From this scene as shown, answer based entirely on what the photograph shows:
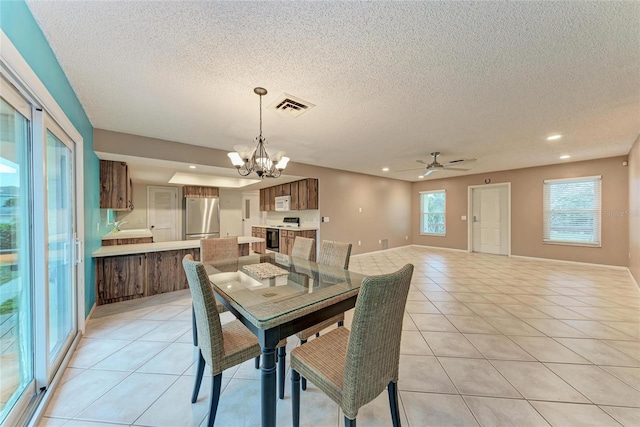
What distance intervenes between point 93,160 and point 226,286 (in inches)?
115

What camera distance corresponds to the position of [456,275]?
4480 millimetres

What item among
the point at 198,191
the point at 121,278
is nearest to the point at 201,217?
the point at 198,191

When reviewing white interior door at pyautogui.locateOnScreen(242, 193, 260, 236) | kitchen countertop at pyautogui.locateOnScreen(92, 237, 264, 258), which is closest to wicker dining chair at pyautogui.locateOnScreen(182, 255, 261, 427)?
kitchen countertop at pyautogui.locateOnScreen(92, 237, 264, 258)

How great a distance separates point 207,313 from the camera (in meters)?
1.26

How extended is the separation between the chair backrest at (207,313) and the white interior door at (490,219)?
24.0ft

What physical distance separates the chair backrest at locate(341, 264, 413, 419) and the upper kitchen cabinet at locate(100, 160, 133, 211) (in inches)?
155

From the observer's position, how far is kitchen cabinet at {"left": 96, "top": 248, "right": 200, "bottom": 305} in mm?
3086

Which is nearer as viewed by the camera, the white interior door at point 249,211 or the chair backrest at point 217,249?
the chair backrest at point 217,249

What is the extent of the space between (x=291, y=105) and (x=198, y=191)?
197 inches

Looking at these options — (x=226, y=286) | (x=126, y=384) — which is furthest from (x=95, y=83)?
(x=126, y=384)

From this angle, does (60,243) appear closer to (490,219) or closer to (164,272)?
(164,272)

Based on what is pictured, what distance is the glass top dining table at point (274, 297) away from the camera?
1.17 meters

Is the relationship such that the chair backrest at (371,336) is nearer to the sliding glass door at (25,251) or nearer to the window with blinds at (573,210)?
the sliding glass door at (25,251)

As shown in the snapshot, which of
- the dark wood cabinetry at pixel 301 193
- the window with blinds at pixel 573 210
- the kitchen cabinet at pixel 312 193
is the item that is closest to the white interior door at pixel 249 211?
the dark wood cabinetry at pixel 301 193
